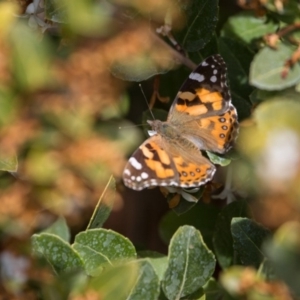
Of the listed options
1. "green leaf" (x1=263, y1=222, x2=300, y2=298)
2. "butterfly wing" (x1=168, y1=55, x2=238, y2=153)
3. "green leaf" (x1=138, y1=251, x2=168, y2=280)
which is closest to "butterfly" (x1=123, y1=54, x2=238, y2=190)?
"butterfly wing" (x1=168, y1=55, x2=238, y2=153)

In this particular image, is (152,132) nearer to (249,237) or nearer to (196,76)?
(196,76)

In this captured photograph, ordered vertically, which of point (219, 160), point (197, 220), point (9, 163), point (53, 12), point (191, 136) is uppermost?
point (53, 12)

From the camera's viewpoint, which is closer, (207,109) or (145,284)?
(145,284)

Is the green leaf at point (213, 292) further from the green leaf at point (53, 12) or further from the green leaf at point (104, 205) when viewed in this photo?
the green leaf at point (53, 12)

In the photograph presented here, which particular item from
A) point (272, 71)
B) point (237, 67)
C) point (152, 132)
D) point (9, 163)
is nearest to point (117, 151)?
point (9, 163)

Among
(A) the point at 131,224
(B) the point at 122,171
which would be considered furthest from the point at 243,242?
(A) the point at 131,224

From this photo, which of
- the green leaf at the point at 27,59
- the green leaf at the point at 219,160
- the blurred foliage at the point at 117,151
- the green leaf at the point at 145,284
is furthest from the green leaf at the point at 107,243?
the green leaf at the point at 27,59
